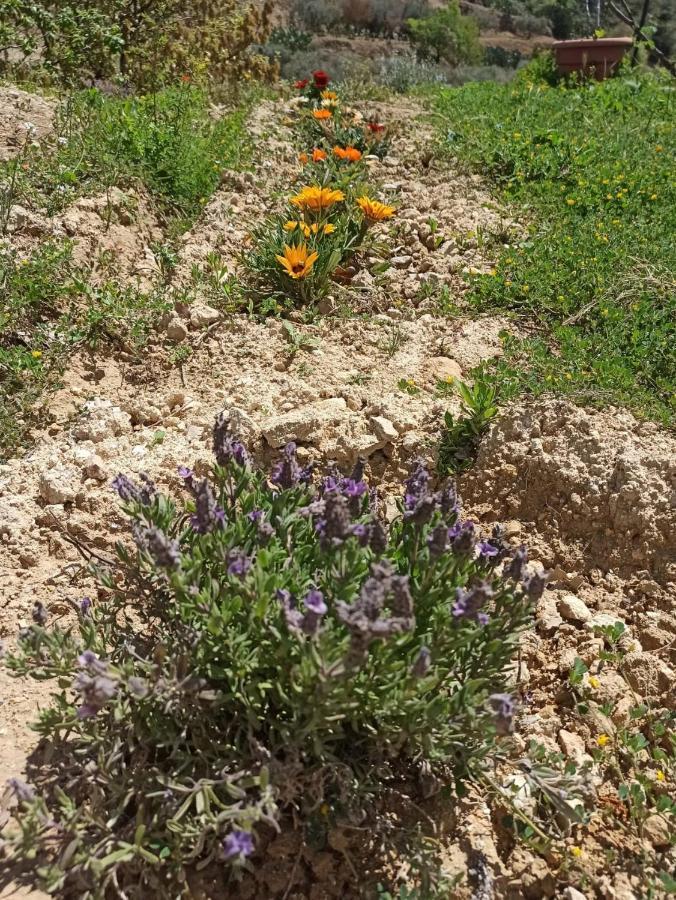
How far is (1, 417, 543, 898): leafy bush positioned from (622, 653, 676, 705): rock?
71 centimetres

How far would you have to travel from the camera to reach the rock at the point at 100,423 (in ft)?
11.6

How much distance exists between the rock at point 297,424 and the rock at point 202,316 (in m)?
0.93

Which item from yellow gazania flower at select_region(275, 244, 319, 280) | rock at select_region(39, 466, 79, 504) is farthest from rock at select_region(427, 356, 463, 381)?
rock at select_region(39, 466, 79, 504)

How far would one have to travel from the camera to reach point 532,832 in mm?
2279

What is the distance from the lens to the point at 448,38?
16.1 meters

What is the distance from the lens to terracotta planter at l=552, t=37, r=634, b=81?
878cm

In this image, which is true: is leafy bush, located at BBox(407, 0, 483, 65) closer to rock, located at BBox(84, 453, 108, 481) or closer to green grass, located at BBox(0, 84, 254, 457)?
green grass, located at BBox(0, 84, 254, 457)

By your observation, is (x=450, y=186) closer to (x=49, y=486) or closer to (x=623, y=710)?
(x=49, y=486)

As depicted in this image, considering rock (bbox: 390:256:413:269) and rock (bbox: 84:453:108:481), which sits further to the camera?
rock (bbox: 390:256:413:269)

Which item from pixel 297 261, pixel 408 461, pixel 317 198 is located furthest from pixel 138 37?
pixel 408 461

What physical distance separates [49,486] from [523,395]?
7.02 ft

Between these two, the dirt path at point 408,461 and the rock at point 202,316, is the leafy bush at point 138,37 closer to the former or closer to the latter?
the dirt path at point 408,461

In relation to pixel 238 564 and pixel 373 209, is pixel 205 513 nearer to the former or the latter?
pixel 238 564

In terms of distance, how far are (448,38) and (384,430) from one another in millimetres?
15398
